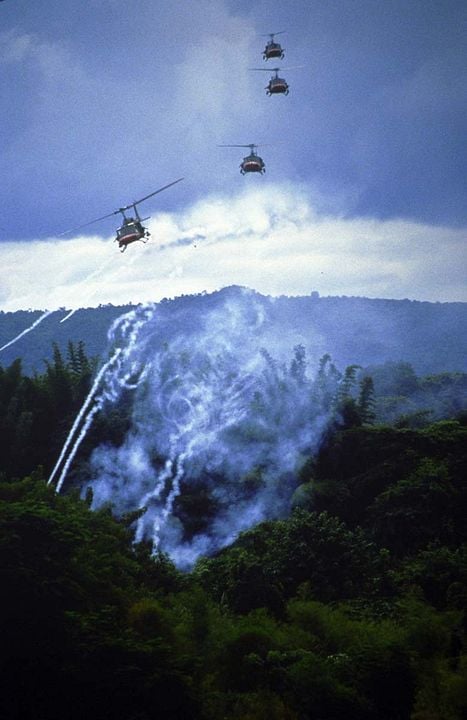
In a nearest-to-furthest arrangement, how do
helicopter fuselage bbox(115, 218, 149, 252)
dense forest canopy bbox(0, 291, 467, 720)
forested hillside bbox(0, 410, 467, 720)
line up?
forested hillside bbox(0, 410, 467, 720)
dense forest canopy bbox(0, 291, 467, 720)
helicopter fuselage bbox(115, 218, 149, 252)

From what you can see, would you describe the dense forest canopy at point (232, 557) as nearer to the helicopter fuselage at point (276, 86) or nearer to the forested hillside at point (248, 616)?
the forested hillside at point (248, 616)

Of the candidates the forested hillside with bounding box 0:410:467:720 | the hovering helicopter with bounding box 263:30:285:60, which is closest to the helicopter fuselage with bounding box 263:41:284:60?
the hovering helicopter with bounding box 263:30:285:60

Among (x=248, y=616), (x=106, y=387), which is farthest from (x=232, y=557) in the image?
(x=106, y=387)

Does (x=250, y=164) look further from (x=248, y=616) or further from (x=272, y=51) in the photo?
(x=248, y=616)

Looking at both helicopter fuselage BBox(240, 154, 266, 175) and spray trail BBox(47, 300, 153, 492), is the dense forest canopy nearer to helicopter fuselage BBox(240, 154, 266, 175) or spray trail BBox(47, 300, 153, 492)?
spray trail BBox(47, 300, 153, 492)

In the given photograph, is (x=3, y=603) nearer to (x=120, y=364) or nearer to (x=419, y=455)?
(x=419, y=455)

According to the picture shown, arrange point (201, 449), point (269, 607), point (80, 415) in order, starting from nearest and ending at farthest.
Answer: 1. point (269, 607)
2. point (80, 415)
3. point (201, 449)

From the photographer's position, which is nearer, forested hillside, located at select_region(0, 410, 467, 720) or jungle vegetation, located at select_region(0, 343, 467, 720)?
forested hillside, located at select_region(0, 410, 467, 720)

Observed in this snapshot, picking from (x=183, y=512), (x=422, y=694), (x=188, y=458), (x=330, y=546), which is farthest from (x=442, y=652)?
(x=188, y=458)
